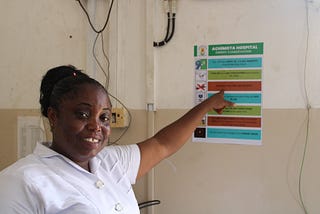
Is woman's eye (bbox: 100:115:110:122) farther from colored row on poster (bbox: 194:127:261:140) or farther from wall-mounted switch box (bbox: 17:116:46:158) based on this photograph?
wall-mounted switch box (bbox: 17:116:46:158)

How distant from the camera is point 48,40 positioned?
6.78 ft

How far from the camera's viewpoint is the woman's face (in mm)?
1059

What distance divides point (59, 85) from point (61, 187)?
339 millimetres

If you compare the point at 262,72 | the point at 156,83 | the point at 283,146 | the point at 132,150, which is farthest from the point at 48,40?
the point at 283,146

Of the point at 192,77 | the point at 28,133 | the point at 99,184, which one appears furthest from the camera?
the point at 28,133

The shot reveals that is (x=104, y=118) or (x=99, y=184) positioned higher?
(x=104, y=118)

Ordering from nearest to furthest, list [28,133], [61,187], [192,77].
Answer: [61,187] < [192,77] < [28,133]

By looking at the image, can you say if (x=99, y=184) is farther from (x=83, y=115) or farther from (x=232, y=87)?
(x=232, y=87)

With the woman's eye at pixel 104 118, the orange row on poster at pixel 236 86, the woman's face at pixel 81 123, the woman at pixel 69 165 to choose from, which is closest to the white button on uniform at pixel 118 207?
the woman at pixel 69 165

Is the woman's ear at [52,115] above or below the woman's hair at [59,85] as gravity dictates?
below

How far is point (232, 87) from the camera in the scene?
167 cm

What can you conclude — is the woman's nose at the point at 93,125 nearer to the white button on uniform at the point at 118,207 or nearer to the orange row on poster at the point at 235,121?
the white button on uniform at the point at 118,207

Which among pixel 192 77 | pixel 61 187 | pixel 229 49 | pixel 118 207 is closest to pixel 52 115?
pixel 61 187

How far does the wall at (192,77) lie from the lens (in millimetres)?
1574
